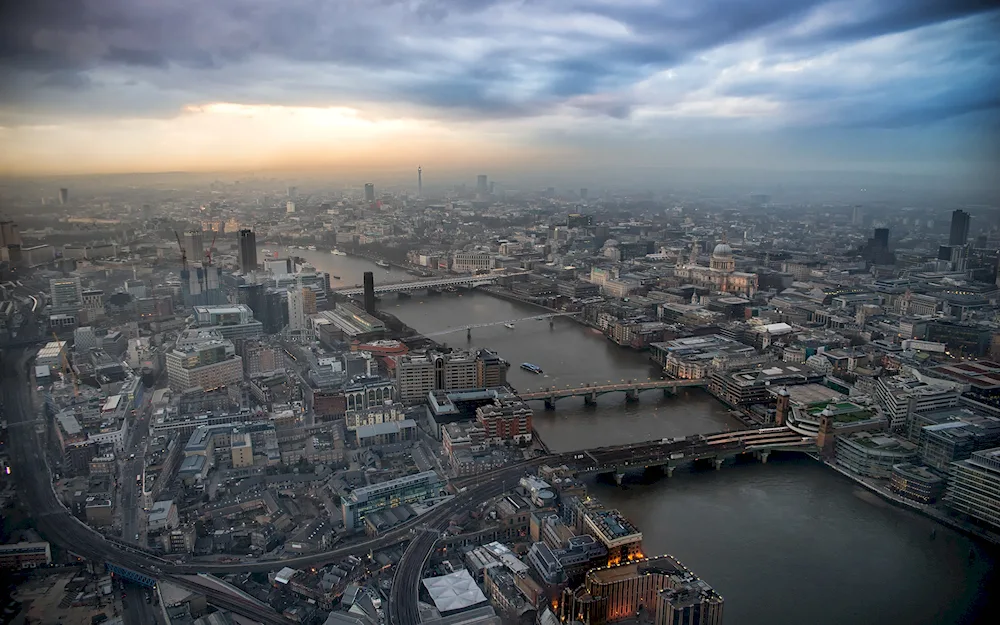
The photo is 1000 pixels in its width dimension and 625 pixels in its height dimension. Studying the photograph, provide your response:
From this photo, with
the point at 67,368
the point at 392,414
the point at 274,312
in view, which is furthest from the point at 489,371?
the point at 67,368

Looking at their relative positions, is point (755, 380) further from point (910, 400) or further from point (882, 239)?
point (882, 239)

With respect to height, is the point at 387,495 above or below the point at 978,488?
below

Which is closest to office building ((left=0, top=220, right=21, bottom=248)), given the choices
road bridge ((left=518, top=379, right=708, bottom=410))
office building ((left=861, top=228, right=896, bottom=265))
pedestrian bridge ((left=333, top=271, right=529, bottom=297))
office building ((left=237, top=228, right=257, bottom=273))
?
road bridge ((left=518, top=379, right=708, bottom=410))

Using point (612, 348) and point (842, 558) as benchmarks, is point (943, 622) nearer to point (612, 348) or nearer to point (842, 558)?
point (842, 558)

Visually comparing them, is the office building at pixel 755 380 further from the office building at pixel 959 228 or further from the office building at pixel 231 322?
the office building at pixel 231 322

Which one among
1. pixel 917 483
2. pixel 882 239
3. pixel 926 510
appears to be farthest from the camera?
pixel 882 239

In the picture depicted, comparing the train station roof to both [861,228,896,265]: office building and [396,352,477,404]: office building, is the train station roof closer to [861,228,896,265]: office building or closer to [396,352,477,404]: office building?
[396,352,477,404]: office building
